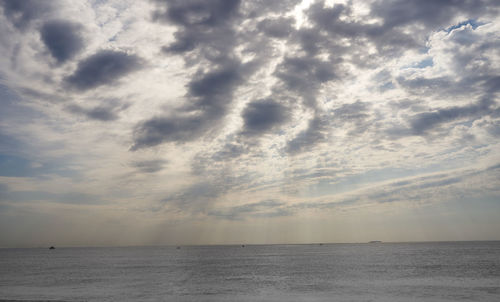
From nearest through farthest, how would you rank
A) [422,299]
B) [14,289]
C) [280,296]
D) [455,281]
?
[422,299] → [280,296] → [14,289] → [455,281]

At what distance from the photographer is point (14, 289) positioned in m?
57.7

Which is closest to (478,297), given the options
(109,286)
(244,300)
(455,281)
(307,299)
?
(455,281)

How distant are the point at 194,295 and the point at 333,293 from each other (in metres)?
19.5

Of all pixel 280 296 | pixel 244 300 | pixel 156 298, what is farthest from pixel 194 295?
pixel 280 296

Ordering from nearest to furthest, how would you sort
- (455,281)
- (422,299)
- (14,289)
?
(422,299), (14,289), (455,281)

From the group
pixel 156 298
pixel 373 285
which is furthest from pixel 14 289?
pixel 373 285

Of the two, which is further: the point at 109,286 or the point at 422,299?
the point at 109,286

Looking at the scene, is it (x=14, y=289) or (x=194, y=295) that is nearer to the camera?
(x=194, y=295)

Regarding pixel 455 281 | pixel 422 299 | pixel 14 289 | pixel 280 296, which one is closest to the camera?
pixel 422 299

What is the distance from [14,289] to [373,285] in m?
57.9

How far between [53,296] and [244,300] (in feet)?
87.5

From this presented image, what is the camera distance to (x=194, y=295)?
50250 mm

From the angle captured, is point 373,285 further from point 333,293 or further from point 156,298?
point 156,298

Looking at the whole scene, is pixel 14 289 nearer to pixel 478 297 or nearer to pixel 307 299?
pixel 307 299
